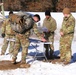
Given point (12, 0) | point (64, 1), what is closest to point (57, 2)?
point (64, 1)

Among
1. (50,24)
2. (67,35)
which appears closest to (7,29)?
(50,24)

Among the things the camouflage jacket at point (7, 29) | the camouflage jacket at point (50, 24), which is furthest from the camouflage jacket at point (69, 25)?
the camouflage jacket at point (7, 29)

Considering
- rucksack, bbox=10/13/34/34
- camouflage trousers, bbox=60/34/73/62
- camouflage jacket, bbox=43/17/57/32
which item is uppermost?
rucksack, bbox=10/13/34/34

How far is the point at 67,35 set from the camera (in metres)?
10.3

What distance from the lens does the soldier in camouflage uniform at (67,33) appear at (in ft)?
33.3

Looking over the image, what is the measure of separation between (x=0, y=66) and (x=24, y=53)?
758 mm

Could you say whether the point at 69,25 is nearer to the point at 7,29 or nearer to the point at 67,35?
the point at 67,35

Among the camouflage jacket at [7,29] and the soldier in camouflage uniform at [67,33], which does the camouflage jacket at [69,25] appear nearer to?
the soldier in camouflage uniform at [67,33]

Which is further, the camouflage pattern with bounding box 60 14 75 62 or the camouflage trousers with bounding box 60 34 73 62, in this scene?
the camouflage trousers with bounding box 60 34 73 62

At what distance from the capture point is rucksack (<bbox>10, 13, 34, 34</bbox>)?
33.1 ft

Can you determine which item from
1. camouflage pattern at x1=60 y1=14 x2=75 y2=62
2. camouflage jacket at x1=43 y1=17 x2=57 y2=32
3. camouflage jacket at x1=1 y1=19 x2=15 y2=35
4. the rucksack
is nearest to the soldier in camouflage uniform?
Answer: camouflage pattern at x1=60 y1=14 x2=75 y2=62

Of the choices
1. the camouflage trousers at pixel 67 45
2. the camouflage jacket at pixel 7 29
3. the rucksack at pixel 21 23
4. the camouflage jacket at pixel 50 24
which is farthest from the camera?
the camouflage jacket at pixel 7 29

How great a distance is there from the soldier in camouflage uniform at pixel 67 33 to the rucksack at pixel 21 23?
873mm

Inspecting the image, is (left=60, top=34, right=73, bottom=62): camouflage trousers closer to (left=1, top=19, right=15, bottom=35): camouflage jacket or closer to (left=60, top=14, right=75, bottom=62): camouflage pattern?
(left=60, top=14, right=75, bottom=62): camouflage pattern
